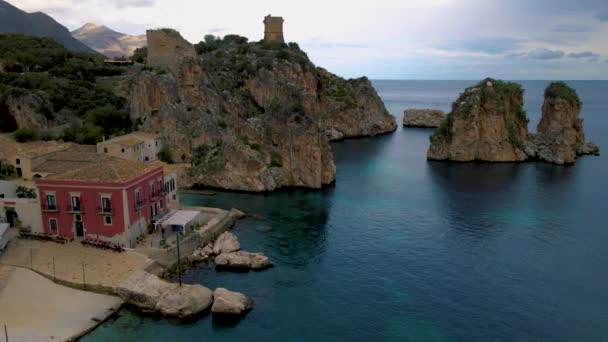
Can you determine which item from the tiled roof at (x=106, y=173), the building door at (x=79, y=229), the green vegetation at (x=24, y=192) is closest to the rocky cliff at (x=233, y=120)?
the tiled roof at (x=106, y=173)

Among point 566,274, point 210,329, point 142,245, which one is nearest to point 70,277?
point 142,245

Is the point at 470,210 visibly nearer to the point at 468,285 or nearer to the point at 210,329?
the point at 468,285

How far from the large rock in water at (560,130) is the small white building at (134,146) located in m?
52.8

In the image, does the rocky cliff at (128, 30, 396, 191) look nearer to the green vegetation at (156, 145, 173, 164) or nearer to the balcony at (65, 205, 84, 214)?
the green vegetation at (156, 145, 173, 164)

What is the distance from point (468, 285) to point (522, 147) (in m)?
46.4

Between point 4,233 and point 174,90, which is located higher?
point 174,90

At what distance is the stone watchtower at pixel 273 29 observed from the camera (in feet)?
268

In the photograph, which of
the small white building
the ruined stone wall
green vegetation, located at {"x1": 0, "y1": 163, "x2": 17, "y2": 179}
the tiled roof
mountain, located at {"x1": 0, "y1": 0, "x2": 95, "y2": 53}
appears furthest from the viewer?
mountain, located at {"x1": 0, "y1": 0, "x2": 95, "y2": 53}

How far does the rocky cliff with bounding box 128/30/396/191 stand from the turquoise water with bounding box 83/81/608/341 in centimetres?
300

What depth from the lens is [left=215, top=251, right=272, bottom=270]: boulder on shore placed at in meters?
30.5

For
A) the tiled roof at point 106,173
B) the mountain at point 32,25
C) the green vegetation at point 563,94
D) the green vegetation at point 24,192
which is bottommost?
the green vegetation at point 24,192

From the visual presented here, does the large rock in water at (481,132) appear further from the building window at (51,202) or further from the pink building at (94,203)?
the building window at (51,202)

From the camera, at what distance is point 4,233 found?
1138 inches

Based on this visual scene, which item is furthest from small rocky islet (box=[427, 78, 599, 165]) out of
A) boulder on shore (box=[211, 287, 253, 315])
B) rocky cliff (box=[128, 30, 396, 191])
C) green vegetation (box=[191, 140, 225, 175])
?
boulder on shore (box=[211, 287, 253, 315])
